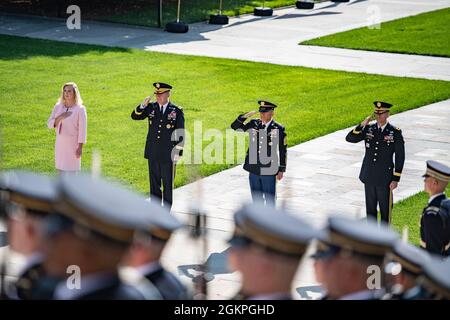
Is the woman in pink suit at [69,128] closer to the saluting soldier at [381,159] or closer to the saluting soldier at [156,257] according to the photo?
the saluting soldier at [381,159]

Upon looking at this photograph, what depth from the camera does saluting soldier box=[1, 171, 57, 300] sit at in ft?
13.0

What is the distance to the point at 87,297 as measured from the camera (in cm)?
374

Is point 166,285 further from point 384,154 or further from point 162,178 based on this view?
point 162,178

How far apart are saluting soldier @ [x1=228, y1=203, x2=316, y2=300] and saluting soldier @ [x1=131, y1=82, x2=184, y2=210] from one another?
26.7ft

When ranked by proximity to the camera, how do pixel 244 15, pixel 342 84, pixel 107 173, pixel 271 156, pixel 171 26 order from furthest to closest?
pixel 244 15, pixel 171 26, pixel 342 84, pixel 107 173, pixel 271 156

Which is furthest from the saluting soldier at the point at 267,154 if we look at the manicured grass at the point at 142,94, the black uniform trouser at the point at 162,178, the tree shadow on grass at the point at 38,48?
the tree shadow on grass at the point at 38,48

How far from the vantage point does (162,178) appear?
40.4 ft

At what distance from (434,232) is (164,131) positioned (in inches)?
172

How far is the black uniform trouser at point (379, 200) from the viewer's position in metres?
11.7

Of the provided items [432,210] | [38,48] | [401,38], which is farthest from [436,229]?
[401,38]

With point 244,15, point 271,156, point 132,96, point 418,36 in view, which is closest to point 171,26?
point 244,15

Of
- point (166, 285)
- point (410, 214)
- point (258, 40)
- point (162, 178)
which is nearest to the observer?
point (166, 285)

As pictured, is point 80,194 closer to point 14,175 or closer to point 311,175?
point 14,175
